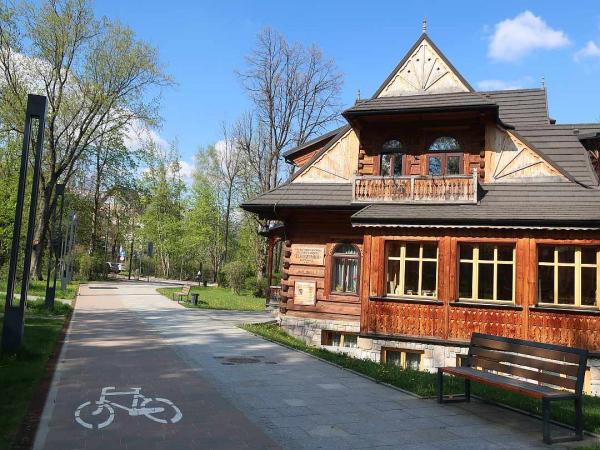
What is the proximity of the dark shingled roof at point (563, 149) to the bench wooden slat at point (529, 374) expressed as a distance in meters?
8.65

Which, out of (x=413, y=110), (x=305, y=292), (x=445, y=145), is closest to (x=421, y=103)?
(x=413, y=110)

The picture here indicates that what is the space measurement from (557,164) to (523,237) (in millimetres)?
3280

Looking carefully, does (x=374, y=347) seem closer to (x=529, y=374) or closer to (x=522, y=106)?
(x=529, y=374)

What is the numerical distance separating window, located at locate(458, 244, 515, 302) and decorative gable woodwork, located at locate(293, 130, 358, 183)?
15.0ft

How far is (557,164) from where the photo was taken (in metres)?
14.7

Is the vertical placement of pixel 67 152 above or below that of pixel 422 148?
above

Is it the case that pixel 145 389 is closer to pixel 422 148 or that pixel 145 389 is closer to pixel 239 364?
pixel 239 364

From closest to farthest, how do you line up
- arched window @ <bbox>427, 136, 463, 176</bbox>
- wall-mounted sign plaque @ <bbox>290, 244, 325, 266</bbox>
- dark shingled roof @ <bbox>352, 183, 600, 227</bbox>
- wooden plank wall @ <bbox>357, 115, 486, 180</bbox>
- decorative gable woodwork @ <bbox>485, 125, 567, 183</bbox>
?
dark shingled roof @ <bbox>352, 183, 600, 227</bbox> → decorative gable woodwork @ <bbox>485, 125, 567, 183</bbox> → wooden plank wall @ <bbox>357, 115, 486, 180</bbox> → arched window @ <bbox>427, 136, 463, 176</bbox> → wall-mounted sign plaque @ <bbox>290, 244, 325, 266</bbox>

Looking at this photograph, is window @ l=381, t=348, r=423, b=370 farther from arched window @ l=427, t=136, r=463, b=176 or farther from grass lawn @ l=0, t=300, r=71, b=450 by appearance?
grass lawn @ l=0, t=300, r=71, b=450

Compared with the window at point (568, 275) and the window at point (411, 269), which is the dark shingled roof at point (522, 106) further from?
the window at point (411, 269)

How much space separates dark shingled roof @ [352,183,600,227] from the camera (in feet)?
40.8

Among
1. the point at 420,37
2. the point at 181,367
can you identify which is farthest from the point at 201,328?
the point at 420,37

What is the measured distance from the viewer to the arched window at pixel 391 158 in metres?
15.7

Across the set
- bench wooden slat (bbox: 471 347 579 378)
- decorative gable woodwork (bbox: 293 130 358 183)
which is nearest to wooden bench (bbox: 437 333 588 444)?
bench wooden slat (bbox: 471 347 579 378)
